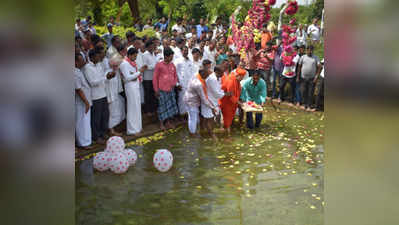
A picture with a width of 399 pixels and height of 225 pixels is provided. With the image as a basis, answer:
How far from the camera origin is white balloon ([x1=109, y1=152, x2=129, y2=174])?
5.10 metres

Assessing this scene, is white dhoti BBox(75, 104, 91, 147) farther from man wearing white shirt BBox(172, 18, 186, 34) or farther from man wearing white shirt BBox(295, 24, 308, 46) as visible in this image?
man wearing white shirt BBox(295, 24, 308, 46)

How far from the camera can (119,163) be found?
5.10m

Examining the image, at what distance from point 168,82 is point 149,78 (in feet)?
2.20

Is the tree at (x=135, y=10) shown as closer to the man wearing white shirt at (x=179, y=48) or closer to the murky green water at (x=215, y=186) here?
the man wearing white shirt at (x=179, y=48)

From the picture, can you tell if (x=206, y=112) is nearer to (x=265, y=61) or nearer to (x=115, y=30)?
(x=265, y=61)

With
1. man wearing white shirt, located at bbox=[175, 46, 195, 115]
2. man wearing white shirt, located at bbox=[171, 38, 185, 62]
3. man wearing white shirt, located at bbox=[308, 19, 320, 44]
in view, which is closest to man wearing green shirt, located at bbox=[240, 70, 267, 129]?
man wearing white shirt, located at bbox=[175, 46, 195, 115]

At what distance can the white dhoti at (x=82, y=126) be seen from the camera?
5875 mm

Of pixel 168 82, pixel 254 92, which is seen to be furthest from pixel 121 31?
pixel 254 92

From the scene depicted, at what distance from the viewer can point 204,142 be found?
678 cm

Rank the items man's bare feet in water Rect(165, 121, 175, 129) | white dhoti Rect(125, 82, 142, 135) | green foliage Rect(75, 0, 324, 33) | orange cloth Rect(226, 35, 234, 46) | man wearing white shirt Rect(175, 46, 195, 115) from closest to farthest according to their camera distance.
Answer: white dhoti Rect(125, 82, 142, 135)
man's bare feet in water Rect(165, 121, 175, 129)
man wearing white shirt Rect(175, 46, 195, 115)
orange cloth Rect(226, 35, 234, 46)
green foliage Rect(75, 0, 324, 33)

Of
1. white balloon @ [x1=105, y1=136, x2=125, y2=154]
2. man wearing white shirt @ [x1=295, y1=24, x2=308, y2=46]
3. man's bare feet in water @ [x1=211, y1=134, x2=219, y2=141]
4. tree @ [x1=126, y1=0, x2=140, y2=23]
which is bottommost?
man's bare feet in water @ [x1=211, y1=134, x2=219, y2=141]

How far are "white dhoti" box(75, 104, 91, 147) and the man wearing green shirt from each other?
3.03m
